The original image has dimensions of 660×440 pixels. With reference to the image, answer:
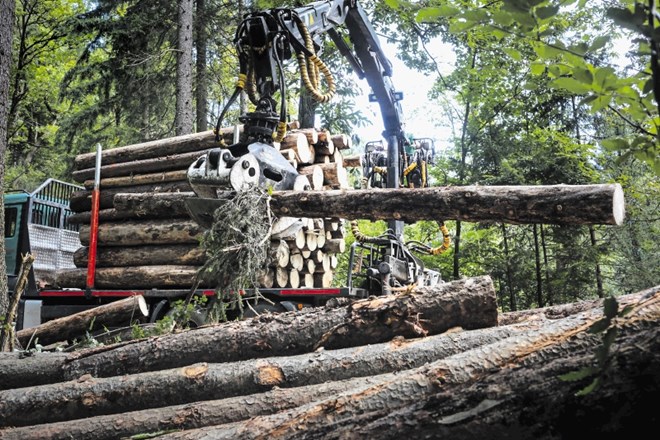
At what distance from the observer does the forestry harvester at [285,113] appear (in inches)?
167

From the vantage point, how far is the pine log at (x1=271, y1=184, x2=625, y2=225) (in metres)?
3.29

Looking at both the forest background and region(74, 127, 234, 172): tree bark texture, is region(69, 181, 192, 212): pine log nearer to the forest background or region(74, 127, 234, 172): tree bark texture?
region(74, 127, 234, 172): tree bark texture

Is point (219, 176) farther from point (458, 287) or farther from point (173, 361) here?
point (458, 287)

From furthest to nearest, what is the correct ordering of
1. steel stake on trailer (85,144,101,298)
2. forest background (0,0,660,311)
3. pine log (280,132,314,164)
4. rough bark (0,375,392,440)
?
1. forest background (0,0,660,311)
2. steel stake on trailer (85,144,101,298)
3. pine log (280,132,314,164)
4. rough bark (0,375,392,440)

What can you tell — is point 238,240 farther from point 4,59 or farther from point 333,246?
point 4,59

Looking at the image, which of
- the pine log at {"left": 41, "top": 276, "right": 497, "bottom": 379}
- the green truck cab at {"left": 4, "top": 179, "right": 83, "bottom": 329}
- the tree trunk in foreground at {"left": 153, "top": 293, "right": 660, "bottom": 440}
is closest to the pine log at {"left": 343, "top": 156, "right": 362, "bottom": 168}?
the green truck cab at {"left": 4, "top": 179, "right": 83, "bottom": 329}

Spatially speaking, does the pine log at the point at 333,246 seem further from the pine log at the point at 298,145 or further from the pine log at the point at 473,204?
the pine log at the point at 473,204

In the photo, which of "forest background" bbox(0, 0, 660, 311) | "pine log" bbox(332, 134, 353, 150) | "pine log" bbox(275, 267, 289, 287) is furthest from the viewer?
"forest background" bbox(0, 0, 660, 311)

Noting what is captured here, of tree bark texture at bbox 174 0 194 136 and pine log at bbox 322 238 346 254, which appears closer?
pine log at bbox 322 238 346 254

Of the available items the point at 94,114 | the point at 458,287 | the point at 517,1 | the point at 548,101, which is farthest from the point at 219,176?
the point at 94,114

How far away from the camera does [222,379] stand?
2986mm

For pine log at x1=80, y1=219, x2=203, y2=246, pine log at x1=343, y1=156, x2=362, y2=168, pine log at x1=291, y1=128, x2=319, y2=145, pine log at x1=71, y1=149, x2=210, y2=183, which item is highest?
pine log at x1=291, y1=128, x2=319, y2=145

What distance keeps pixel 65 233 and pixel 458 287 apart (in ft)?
31.2

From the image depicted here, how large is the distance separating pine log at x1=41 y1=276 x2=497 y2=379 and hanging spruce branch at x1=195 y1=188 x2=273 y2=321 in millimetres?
788
